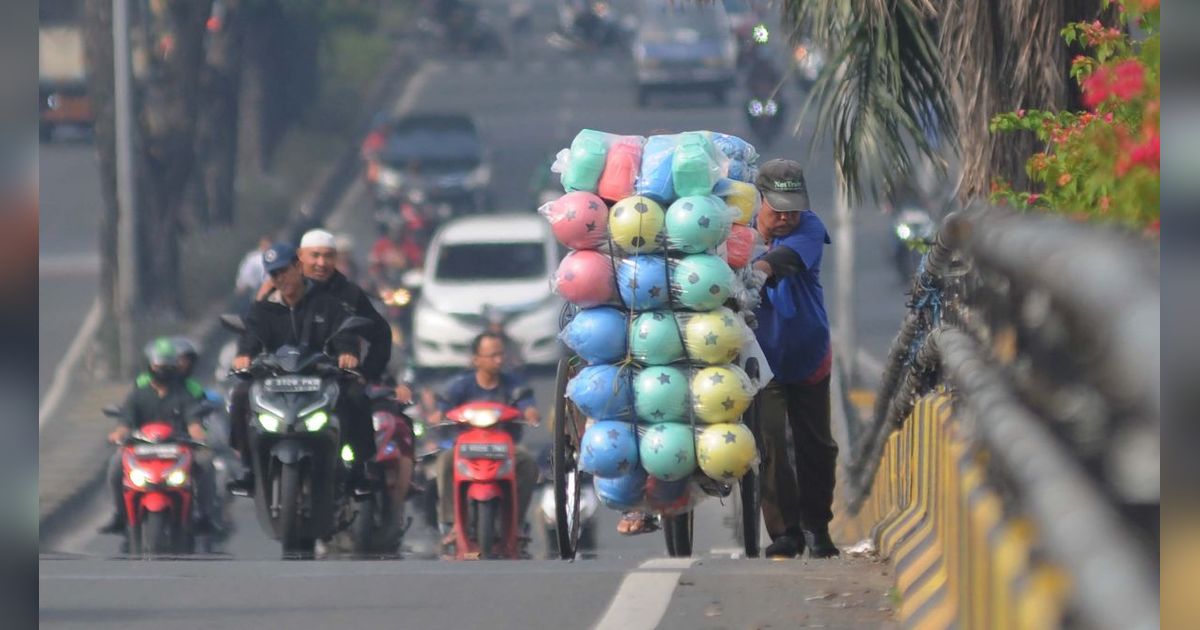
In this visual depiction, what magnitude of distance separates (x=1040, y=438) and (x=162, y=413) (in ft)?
34.5

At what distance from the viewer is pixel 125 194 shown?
29703mm

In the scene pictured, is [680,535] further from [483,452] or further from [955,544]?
[955,544]

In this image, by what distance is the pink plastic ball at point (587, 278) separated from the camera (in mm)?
8562

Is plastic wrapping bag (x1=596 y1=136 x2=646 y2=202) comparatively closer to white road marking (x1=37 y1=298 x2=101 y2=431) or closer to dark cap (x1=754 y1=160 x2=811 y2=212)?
dark cap (x1=754 y1=160 x2=811 y2=212)

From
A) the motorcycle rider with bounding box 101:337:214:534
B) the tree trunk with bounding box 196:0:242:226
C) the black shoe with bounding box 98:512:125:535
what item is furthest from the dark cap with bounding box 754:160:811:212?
the tree trunk with bounding box 196:0:242:226

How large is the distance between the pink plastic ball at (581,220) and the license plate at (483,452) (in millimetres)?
4264

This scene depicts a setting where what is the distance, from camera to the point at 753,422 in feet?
30.0

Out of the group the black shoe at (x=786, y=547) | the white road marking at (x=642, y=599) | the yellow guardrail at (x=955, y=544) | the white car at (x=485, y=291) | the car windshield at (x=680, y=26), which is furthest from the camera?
the car windshield at (x=680, y=26)

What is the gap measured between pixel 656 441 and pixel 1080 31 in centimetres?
342

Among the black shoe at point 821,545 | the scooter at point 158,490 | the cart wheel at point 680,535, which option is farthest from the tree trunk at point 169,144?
the black shoe at point 821,545

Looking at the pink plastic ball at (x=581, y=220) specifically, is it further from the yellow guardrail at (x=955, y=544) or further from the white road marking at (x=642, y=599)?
the yellow guardrail at (x=955, y=544)

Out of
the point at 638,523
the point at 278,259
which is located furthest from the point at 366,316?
the point at 638,523

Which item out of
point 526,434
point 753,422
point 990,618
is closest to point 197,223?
point 526,434

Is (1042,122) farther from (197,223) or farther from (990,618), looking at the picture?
(197,223)
